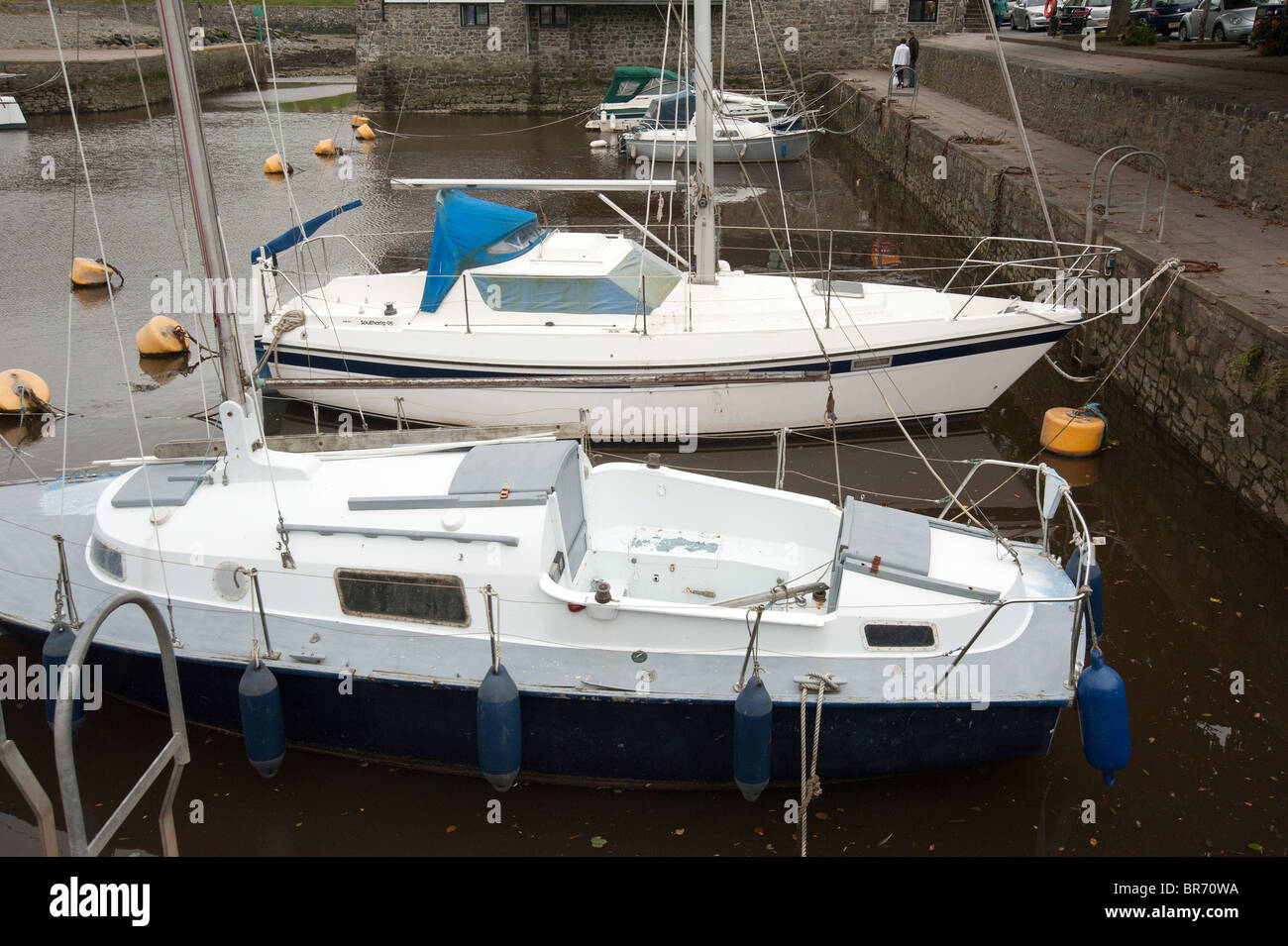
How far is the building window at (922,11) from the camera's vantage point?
3416cm

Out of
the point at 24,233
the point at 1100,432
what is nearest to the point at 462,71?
the point at 24,233

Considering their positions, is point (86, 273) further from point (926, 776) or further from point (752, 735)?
point (926, 776)

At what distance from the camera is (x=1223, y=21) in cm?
2403

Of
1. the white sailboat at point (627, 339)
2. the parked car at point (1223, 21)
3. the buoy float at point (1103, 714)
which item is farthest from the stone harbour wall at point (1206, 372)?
the parked car at point (1223, 21)

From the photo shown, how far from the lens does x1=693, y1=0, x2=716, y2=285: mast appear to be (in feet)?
35.8

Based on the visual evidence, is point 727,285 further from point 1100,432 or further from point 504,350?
point 1100,432

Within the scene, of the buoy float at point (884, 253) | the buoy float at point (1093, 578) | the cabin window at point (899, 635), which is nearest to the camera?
the cabin window at point (899, 635)

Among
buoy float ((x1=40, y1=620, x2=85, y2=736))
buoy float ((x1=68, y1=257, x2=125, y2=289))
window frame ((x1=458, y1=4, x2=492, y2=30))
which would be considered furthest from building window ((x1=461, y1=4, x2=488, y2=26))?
buoy float ((x1=40, y1=620, x2=85, y2=736))

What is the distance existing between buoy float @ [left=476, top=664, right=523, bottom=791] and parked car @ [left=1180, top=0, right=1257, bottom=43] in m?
24.4

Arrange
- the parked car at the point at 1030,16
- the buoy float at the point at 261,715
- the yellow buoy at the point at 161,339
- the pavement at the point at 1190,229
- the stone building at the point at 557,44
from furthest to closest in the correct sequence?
the parked car at the point at 1030,16, the stone building at the point at 557,44, the yellow buoy at the point at 161,339, the pavement at the point at 1190,229, the buoy float at the point at 261,715

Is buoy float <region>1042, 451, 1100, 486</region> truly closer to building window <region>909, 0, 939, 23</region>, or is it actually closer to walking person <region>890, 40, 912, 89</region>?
walking person <region>890, 40, 912, 89</region>

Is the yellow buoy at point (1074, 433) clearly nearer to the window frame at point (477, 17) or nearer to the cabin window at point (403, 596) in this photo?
the cabin window at point (403, 596)

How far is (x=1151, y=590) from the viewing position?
8.69 m

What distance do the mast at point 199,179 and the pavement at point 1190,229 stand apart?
8.95 m
